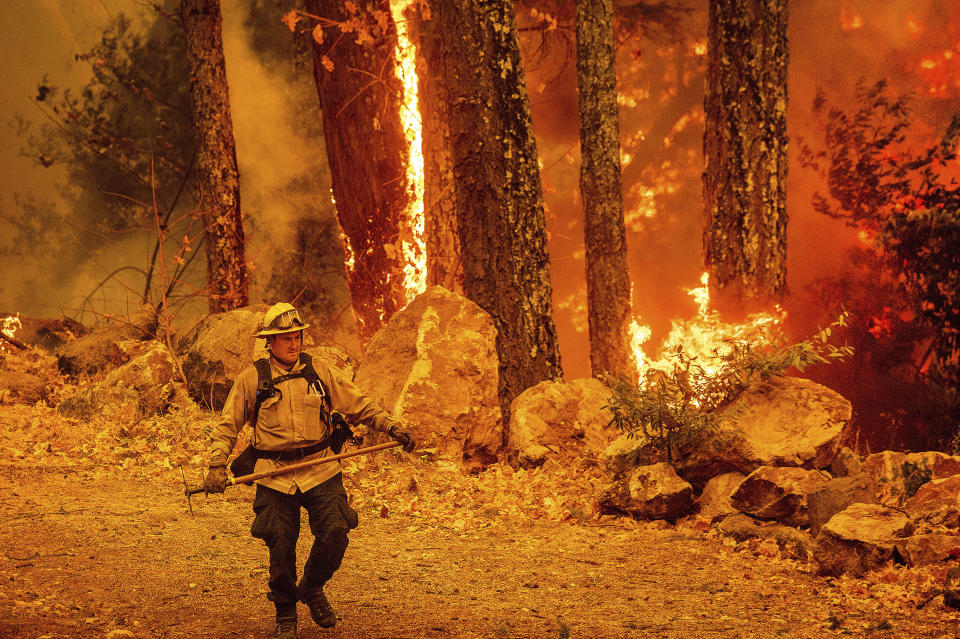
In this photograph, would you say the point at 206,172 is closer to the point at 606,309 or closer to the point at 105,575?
the point at 606,309

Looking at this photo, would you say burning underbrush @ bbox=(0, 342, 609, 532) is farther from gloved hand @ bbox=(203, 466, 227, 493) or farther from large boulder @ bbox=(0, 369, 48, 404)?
gloved hand @ bbox=(203, 466, 227, 493)

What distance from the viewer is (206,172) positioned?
13.8 meters

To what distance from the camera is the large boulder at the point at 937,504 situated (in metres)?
6.00

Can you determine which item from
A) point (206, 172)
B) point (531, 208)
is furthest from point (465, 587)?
point (206, 172)

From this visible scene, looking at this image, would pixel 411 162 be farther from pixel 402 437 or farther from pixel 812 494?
pixel 402 437

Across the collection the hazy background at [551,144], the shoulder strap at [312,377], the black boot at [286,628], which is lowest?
the black boot at [286,628]

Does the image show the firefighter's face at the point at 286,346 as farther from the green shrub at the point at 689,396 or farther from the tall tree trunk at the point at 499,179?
the tall tree trunk at the point at 499,179

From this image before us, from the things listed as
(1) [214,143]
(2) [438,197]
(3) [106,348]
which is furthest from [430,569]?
(1) [214,143]

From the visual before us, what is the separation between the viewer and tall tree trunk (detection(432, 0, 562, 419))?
933cm

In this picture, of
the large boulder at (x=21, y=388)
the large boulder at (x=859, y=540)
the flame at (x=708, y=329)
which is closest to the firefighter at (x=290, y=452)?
the large boulder at (x=859, y=540)

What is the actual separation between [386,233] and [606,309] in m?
3.69

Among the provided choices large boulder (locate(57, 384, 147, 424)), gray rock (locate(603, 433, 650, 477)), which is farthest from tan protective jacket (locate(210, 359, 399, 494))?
large boulder (locate(57, 384, 147, 424))

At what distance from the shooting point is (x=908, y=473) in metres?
7.18

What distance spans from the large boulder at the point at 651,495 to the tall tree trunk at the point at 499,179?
7.42 feet
